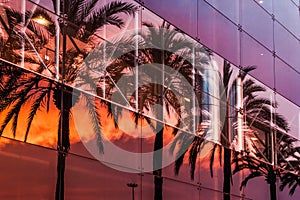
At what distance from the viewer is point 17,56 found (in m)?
12.0

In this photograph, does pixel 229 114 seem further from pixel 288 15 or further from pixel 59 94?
pixel 59 94

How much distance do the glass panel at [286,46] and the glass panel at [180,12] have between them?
17.2 ft

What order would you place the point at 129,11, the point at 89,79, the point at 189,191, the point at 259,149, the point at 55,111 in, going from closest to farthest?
the point at 55,111, the point at 89,79, the point at 129,11, the point at 189,191, the point at 259,149

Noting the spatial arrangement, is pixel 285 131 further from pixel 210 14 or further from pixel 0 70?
pixel 0 70

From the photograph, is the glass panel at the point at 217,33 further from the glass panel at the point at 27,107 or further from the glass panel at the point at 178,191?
the glass panel at the point at 27,107

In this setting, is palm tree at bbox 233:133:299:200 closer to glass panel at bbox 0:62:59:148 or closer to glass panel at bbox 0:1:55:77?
glass panel at bbox 0:62:59:148

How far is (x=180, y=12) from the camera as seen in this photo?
55.8 ft

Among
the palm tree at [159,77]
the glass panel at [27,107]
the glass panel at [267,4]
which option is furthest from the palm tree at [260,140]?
the glass panel at [27,107]

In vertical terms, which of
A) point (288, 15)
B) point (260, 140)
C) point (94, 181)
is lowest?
point (94, 181)

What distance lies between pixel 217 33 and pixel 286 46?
16.1ft

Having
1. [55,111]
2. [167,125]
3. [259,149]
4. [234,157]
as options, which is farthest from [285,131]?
[55,111]

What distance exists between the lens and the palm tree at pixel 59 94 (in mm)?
11711

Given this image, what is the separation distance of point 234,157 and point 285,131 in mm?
3784

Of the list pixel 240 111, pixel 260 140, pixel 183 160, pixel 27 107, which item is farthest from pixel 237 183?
pixel 27 107
